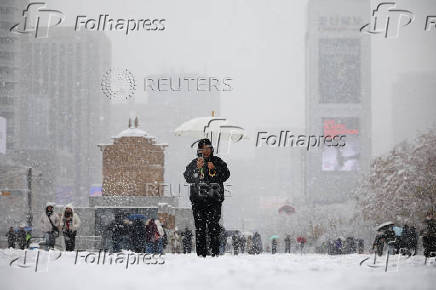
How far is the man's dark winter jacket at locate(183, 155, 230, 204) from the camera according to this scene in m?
9.40

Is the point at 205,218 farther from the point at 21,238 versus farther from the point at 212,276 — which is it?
the point at 21,238

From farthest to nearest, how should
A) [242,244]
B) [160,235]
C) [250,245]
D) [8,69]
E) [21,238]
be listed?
[8,69] < [250,245] < [242,244] < [21,238] < [160,235]

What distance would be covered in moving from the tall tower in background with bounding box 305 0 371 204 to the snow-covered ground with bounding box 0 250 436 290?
138761mm

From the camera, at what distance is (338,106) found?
14912 centimetres

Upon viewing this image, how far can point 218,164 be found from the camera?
953 centimetres

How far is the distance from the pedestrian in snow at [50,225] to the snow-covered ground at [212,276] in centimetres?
465

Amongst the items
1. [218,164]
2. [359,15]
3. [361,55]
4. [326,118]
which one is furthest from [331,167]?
Result: [218,164]

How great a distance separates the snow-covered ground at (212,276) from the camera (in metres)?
6.54

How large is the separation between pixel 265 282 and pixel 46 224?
25.3 ft

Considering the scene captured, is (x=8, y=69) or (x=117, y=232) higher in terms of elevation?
(x=8, y=69)

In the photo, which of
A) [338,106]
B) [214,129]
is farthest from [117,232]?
[338,106]

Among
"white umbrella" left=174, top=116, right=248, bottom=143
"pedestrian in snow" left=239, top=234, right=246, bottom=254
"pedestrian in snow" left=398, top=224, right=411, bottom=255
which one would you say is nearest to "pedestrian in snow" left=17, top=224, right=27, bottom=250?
"white umbrella" left=174, top=116, right=248, bottom=143

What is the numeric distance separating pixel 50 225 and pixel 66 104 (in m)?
179

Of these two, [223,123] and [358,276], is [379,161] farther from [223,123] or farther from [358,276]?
[358,276]
